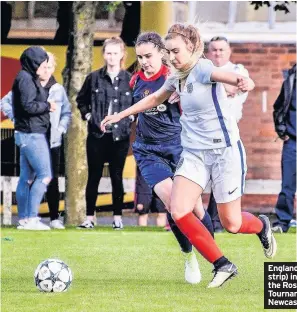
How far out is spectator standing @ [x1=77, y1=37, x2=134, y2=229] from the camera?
16.0m

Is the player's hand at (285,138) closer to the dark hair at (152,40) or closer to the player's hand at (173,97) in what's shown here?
the dark hair at (152,40)

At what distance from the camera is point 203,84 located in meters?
9.90

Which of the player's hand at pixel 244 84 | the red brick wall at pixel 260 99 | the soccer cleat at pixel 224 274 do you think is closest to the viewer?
the player's hand at pixel 244 84

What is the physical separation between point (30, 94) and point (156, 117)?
14.4 feet

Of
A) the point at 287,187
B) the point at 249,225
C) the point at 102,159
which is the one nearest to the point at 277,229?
the point at 287,187

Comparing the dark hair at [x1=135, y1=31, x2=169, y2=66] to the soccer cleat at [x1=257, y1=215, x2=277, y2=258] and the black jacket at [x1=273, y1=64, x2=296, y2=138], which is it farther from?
the black jacket at [x1=273, y1=64, x2=296, y2=138]

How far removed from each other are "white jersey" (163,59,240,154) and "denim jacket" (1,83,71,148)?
6.36 m

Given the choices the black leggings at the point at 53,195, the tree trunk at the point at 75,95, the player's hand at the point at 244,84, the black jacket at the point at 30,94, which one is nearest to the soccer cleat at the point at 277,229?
the black leggings at the point at 53,195

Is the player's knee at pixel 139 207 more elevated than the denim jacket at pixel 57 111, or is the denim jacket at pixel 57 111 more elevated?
the denim jacket at pixel 57 111

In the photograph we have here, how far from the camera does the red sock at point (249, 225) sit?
10.4 meters

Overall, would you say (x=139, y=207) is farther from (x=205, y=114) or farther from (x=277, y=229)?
(x=205, y=114)

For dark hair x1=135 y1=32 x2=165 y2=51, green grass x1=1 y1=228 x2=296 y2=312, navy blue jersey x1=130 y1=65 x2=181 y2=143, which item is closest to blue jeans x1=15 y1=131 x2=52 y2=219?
green grass x1=1 y1=228 x2=296 y2=312

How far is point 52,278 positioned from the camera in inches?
378

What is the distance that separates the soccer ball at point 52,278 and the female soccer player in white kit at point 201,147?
944 millimetres
